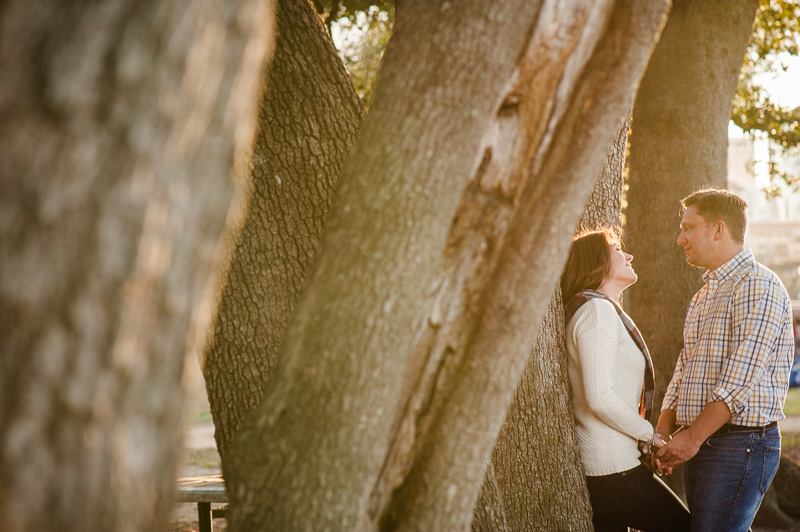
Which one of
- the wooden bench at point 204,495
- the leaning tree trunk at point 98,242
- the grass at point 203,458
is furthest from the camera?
the grass at point 203,458

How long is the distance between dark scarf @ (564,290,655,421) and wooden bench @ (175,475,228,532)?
256 centimetres

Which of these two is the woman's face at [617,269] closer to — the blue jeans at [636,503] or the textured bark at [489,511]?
the blue jeans at [636,503]

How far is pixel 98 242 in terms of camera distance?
3.83 feet

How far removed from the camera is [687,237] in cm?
402

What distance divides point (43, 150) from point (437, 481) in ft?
4.13

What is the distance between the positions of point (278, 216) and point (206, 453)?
9696 mm

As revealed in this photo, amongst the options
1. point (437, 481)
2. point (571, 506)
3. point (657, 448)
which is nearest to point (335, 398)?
point (437, 481)

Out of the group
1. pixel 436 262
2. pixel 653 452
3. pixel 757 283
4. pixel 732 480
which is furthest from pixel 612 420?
pixel 436 262

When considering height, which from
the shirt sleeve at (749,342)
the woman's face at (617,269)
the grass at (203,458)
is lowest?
the grass at (203,458)

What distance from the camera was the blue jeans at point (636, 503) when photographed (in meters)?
3.39

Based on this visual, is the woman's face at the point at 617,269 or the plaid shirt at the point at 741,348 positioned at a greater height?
the woman's face at the point at 617,269

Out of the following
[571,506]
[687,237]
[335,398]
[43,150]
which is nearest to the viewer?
[43,150]

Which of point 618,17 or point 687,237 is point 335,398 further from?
point 687,237

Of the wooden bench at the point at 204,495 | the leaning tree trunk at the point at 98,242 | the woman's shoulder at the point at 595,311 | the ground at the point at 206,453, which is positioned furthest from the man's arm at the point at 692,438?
the ground at the point at 206,453
